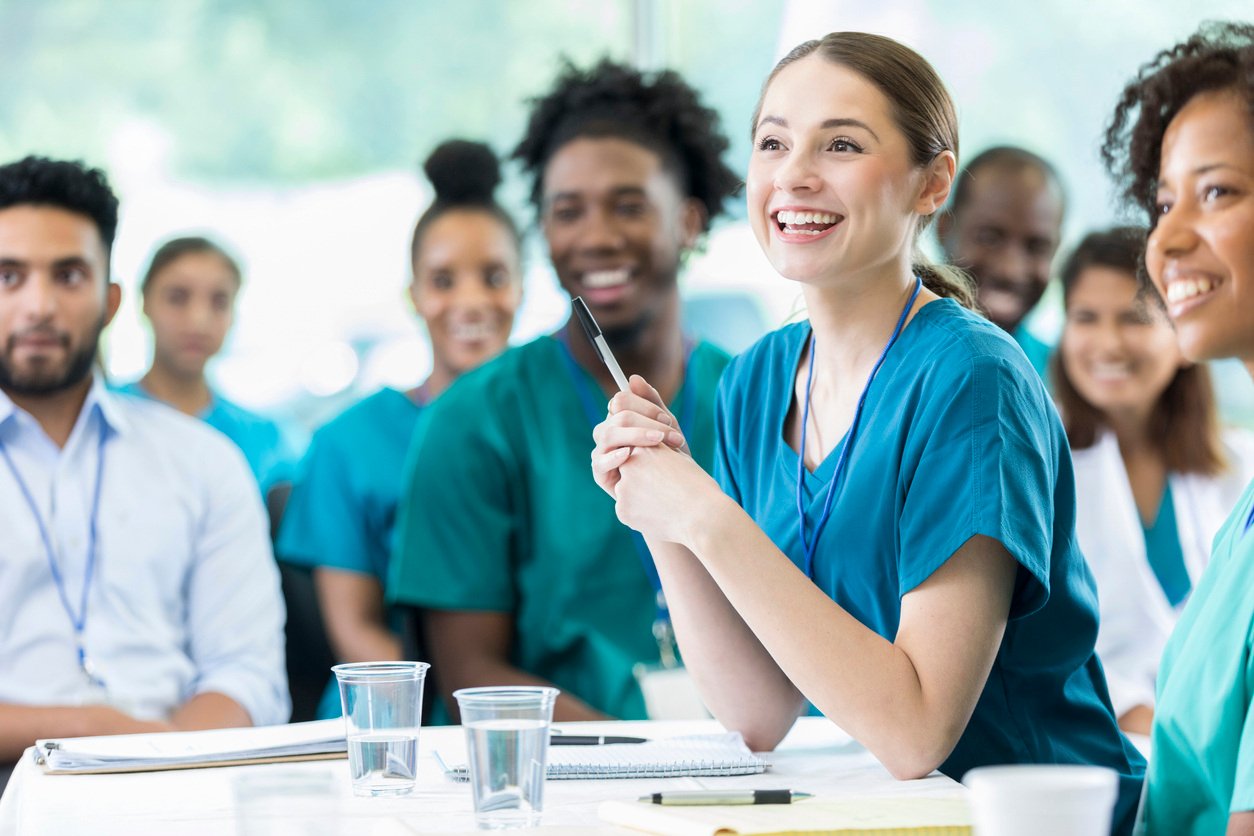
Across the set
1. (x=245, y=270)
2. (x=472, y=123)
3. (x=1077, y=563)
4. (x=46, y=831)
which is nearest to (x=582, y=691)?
(x=1077, y=563)

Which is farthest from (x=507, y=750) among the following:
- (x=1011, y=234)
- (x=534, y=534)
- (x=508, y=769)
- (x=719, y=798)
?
(x=1011, y=234)

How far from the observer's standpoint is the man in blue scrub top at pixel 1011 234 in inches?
113

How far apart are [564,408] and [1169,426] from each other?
118 centimetres

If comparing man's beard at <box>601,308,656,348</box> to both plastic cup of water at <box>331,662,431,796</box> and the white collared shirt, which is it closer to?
the white collared shirt

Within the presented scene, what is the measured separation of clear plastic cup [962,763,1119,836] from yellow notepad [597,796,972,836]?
29 cm

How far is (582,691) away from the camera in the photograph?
226 cm

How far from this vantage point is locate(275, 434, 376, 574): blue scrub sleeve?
262 centimetres

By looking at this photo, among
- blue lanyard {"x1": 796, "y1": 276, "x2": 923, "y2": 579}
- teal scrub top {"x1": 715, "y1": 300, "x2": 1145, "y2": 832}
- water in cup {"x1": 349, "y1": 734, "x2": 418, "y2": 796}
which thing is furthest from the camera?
blue lanyard {"x1": 796, "y1": 276, "x2": 923, "y2": 579}

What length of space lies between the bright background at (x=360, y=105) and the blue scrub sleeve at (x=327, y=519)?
1.26m

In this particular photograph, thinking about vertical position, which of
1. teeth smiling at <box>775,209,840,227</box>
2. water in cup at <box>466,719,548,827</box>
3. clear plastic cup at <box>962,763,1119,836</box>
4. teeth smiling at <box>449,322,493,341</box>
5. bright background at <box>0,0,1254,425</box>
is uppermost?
bright background at <box>0,0,1254,425</box>

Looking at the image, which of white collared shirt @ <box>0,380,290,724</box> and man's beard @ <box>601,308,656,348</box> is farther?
man's beard @ <box>601,308,656,348</box>

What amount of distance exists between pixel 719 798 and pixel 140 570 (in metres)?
1.52

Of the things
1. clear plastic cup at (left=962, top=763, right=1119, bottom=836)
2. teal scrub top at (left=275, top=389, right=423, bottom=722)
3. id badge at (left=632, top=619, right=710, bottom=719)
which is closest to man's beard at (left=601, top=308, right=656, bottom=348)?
teal scrub top at (left=275, top=389, right=423, bottom=722)

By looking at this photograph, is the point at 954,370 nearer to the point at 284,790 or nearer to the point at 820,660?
the point at 820,660
